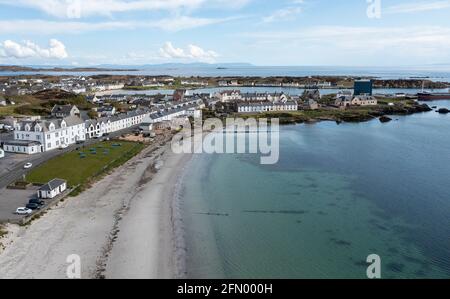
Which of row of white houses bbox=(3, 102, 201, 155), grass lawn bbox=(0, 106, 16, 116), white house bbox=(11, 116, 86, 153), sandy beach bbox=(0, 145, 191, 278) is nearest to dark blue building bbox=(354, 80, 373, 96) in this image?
row of white houses bbox=(3, 102, 201, 155)

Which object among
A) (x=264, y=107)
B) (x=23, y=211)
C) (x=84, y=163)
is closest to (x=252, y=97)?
(x=264, y=107)

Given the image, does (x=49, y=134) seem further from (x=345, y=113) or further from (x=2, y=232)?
(x=345, y=113)

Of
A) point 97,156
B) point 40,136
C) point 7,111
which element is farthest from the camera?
point 7,111

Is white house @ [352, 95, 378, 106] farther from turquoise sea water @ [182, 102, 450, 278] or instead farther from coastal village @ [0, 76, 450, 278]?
turquoise sea water @ [182, 102, 450, 278]

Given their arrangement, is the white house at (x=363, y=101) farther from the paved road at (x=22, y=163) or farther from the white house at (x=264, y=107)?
the paved road at (x=22, y=163)

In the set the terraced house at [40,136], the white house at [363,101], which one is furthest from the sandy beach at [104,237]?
the white house at [363,101]

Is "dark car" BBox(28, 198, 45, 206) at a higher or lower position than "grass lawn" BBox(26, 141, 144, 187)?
lower

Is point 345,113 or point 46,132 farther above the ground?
point 46,132

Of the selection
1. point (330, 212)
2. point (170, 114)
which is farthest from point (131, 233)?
point (170, 114)

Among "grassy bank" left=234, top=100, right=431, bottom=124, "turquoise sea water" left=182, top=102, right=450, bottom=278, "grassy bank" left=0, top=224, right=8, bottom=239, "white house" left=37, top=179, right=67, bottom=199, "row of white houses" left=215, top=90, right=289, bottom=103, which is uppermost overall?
"row of white houses" left=215, top=90, right=289, bottom=103
